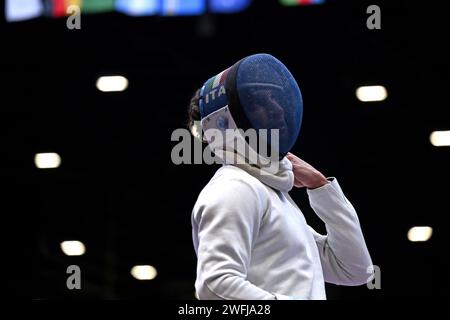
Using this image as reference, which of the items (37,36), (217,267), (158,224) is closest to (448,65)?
(37,36)

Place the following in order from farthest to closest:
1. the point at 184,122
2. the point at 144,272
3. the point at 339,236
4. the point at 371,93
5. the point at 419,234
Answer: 1. the point at 144,272
2. the point at 419,234
3. the point at 371,93
4. the point at 184,122
5. the point at 339,236

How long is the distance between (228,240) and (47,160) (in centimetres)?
472

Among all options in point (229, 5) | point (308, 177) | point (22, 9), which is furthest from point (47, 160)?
point (308, 177)

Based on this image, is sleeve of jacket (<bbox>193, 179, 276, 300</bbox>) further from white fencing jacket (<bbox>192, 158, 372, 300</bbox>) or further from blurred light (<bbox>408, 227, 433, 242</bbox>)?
blurred light (<bbox>408, 227, 433, 242</bbox>)

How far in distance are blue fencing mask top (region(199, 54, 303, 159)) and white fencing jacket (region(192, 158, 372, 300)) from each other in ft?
0.33

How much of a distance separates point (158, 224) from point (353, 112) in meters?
2.32

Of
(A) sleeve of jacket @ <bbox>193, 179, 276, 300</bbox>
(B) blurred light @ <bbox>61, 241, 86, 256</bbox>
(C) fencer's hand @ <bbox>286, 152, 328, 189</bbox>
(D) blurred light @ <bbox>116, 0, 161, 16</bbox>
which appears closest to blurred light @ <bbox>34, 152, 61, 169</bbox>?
(B) blurred light @ <bbox>61, 241, 86, 256</bbox>

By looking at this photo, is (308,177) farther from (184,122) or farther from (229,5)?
(184,122)

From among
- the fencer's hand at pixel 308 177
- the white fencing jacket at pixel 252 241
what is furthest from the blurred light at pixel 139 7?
the white fencing jacket at pixel 252 241

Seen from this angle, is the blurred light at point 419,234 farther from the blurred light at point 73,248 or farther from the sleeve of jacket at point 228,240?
the sleeve of jacket at point 228,240

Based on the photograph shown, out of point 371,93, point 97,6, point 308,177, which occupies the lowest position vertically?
point 308,177

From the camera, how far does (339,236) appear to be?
2.15m

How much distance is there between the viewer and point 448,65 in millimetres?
5086
